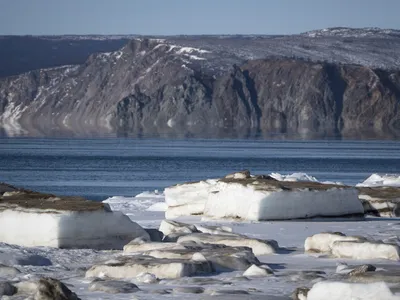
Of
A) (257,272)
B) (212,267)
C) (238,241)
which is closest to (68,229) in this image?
(238,241)

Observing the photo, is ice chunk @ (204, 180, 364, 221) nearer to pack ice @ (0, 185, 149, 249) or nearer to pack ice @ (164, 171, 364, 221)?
pack ice @ (164, 171, 364, 221)

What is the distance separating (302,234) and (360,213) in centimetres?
353

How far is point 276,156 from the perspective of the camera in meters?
96.9

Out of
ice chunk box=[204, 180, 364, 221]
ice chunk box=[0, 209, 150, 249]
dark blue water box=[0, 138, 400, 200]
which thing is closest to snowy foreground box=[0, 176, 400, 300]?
ice chunk box=[0, 209, 150, 249]

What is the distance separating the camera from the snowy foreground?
35.9 ft

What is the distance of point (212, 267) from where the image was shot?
1277cm

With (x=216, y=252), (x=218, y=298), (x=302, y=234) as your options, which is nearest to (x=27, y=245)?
(x=216, y=252)

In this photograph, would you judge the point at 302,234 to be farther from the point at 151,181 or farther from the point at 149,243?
the point at 151,181

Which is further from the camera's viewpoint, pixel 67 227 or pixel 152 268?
pixel 67 227

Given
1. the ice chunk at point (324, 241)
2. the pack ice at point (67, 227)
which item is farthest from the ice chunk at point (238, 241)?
the pack ice at point (67, 227)

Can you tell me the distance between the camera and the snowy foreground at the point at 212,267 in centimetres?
1095

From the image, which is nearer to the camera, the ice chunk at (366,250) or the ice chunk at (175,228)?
the ice chunk at (366,250)

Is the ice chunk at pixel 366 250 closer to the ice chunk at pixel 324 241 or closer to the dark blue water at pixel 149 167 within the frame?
the ice chunk at pixel 324 241

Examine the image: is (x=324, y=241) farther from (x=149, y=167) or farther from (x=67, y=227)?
(x=149, y=167)
